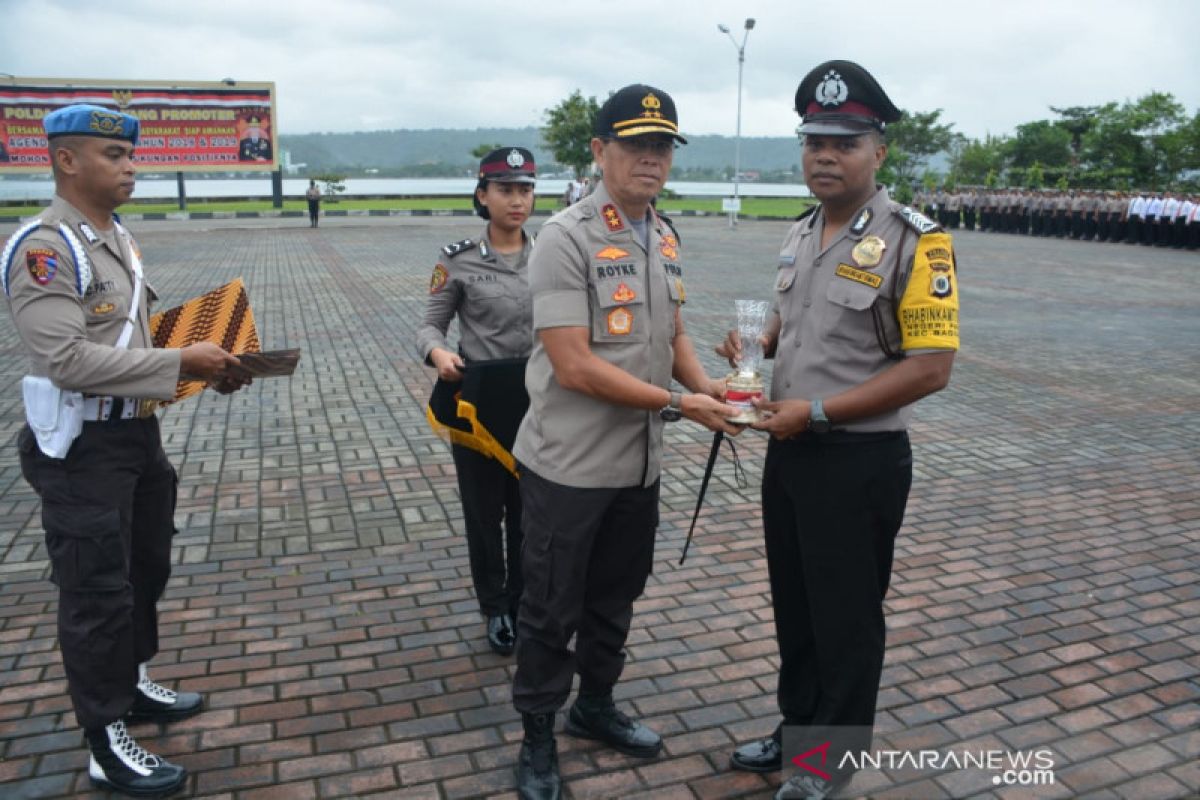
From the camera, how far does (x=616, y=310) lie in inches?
111

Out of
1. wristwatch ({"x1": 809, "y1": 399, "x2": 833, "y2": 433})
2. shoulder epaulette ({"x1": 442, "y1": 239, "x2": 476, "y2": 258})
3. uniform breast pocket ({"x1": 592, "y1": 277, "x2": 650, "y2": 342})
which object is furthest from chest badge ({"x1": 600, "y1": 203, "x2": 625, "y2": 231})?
shoulder epaulette ({"x1": 442, "y1": 239, "x2": 476, "y2": 258})

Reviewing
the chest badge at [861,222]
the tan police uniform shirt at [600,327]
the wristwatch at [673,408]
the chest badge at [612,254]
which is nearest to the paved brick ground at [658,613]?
the tan police uniform shirt at [600,327]

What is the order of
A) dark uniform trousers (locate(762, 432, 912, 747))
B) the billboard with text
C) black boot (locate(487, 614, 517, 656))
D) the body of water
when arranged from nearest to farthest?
dark uniform trousers (locate(762, 432, 912, 747)), black boot (locate(487, 614, 517, 656)), the billboard with text, the body of water

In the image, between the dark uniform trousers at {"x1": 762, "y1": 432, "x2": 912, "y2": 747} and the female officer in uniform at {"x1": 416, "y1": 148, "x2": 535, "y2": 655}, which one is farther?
the female officer in uniform at {"x1": 416, "y1": 148, "x2": 535, "y2": 655}

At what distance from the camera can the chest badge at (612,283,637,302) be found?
2805 millimetres

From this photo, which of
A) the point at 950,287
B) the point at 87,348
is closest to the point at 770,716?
the point at 950,287

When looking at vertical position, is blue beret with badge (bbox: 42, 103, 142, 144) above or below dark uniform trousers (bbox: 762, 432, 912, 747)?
above

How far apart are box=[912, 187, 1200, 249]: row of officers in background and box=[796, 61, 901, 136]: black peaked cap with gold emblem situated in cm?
2626

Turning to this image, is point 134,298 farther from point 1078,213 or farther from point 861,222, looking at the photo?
point 1078,213

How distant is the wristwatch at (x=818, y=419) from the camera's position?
8.73 feet

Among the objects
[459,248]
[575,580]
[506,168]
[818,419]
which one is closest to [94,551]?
[575,580]

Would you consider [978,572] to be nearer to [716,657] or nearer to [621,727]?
[716,657]

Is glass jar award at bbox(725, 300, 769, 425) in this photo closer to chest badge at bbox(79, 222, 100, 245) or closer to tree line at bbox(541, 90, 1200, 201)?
chest badge at bbox(79, 222, 100, 245)

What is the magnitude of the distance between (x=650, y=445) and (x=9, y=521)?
13.6ft
